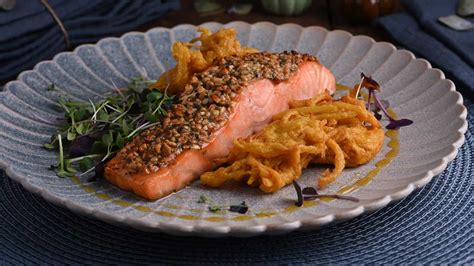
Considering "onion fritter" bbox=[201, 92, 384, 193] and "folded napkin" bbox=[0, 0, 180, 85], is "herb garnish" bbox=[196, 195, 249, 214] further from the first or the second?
"folded napkin" bbox=[0, 0, 180, 85]

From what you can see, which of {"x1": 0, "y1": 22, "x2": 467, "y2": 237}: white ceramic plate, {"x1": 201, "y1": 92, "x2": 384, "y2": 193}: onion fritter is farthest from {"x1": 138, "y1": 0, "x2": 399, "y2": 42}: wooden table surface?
{"x1": 201, "y1": 92, "x2": 384, "y2": 193}: onion fritter

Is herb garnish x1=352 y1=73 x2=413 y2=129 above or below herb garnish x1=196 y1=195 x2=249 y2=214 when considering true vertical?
below

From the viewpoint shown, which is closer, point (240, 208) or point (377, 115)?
point (240, 208)

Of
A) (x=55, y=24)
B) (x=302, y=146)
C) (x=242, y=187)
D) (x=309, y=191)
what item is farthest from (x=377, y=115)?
(x=55, y=24)

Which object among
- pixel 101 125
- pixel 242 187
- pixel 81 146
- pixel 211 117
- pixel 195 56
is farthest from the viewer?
pixel 195 56

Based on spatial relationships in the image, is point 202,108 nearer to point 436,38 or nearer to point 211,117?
point 211,117
